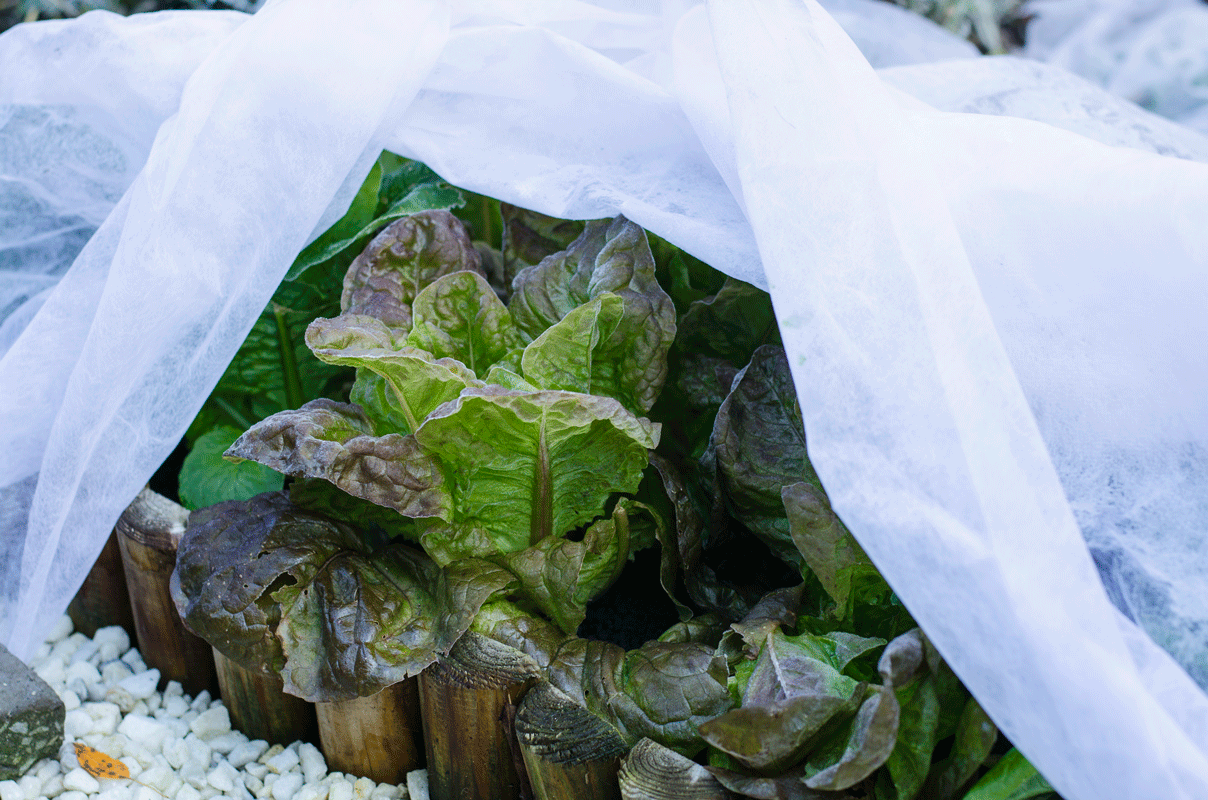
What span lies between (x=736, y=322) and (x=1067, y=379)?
12.7 inches

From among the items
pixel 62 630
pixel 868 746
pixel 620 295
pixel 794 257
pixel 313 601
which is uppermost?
pixel 794 257

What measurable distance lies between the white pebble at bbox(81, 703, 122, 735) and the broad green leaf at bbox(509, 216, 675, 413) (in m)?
0.55

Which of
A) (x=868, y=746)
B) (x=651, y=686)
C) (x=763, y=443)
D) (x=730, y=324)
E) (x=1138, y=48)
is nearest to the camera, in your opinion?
(x=868, y=746)

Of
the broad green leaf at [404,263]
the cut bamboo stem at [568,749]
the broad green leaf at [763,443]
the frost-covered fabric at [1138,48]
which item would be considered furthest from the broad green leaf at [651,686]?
the frost-covered fabric at [1138,48]

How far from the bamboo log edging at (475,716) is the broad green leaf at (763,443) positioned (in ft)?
0.77

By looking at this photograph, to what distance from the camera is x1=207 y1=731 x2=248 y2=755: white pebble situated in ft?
2.82

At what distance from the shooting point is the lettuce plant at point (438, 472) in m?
0.69

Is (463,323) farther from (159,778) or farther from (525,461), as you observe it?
(159,778)

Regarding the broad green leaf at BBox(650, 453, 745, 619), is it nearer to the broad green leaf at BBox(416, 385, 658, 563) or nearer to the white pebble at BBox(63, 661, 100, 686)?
the broad green leaf at BBox(416, 385, 658, 563)

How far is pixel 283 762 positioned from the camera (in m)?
0.84

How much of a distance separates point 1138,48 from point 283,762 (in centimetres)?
202

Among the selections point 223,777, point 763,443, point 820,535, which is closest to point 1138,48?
point 763,443

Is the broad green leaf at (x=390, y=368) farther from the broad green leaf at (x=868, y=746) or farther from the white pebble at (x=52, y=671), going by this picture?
the white pebble at (x=52, y=671)

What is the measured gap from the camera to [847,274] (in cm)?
59
